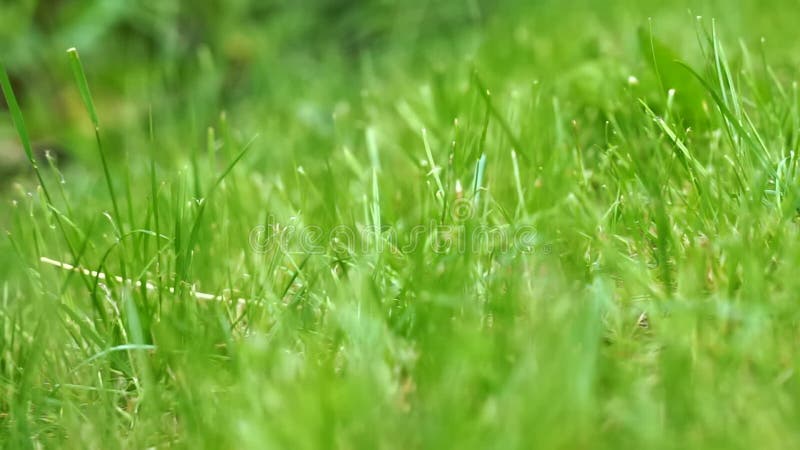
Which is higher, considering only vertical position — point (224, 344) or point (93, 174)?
point (224, 344)

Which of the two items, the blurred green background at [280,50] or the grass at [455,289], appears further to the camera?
the blurred green background at [280,50]

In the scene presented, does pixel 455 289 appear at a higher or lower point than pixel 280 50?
A: higher

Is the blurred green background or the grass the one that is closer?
the grass

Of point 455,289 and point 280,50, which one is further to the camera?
point 280,50

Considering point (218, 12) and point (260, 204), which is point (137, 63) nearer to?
point (218, 12)

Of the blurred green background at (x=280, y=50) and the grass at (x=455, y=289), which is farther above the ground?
the grass at (x=455, y=289)

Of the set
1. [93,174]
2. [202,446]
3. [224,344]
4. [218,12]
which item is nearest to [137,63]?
[218,12]

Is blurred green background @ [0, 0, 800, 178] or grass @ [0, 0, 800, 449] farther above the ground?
grass @ [0, 0, 800, 449]

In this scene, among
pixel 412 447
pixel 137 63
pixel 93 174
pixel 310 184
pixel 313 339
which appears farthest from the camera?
pixel 137 63
